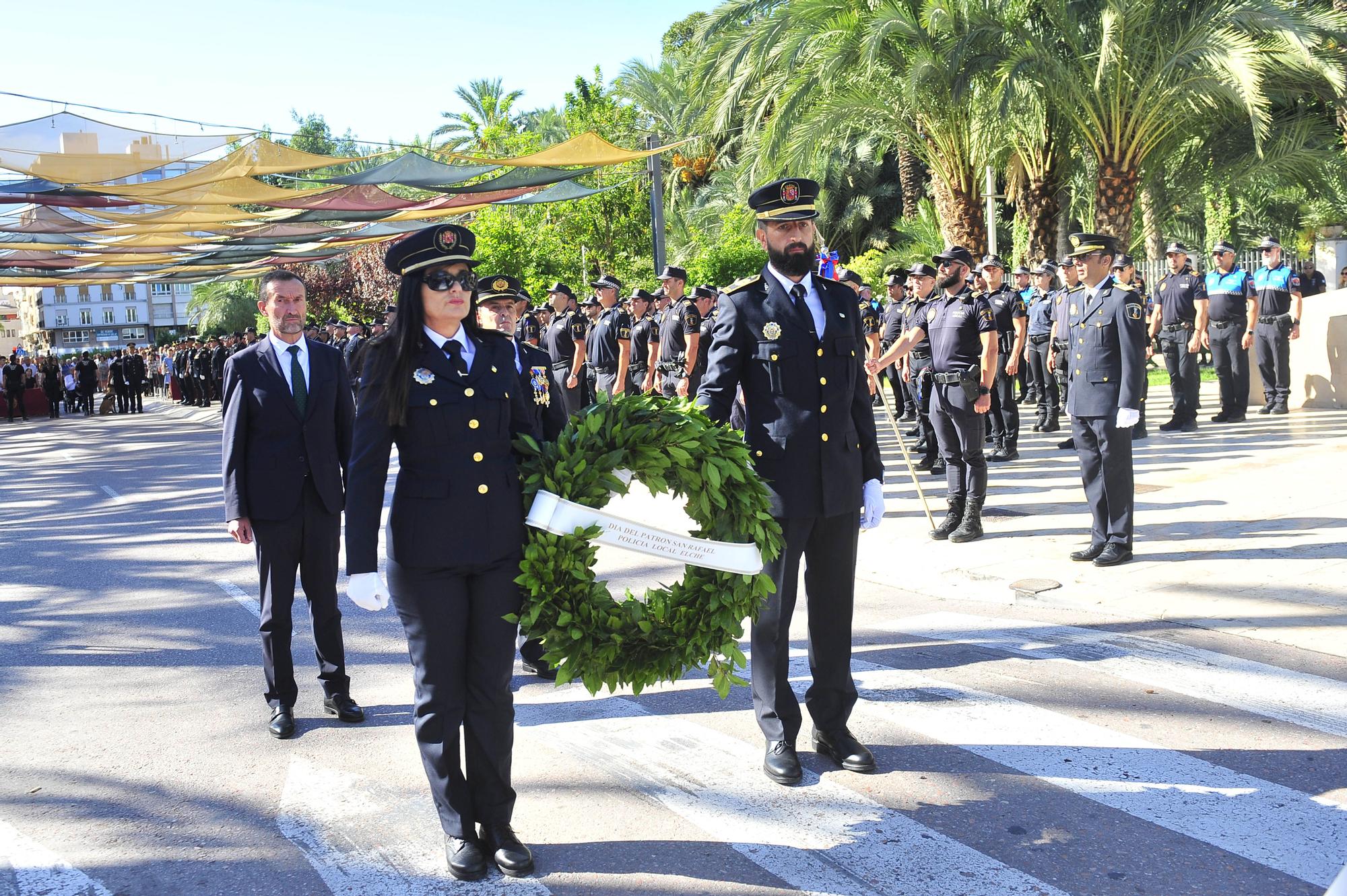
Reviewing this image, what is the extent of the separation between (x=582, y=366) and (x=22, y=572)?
7.17 m

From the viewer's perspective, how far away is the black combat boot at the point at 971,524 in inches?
341

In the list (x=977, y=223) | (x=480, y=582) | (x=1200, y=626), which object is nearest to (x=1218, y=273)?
(x=977, y=223)

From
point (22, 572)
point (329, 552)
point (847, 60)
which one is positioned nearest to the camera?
point (329, 552)

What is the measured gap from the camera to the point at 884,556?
8.45m

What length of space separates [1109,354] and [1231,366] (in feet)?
25.6

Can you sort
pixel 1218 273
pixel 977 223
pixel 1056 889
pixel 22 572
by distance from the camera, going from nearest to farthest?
pixel 1056 889 < pixel 22 572 < pixel 1218 273 < pixel 977 223

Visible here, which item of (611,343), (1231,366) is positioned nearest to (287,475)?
(611,343)

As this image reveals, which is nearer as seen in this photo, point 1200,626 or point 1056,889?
point 1056,889

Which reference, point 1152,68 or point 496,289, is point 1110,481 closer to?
point 496,289

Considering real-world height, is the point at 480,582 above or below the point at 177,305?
below

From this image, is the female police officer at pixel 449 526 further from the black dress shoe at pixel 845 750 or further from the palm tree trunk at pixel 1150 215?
the palm tree trunk at pixel 1150 215

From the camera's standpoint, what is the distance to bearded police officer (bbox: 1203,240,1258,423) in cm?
1395

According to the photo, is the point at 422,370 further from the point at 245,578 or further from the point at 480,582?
the point at 245,578

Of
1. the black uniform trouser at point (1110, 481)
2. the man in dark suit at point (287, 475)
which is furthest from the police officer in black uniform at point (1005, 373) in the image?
the man in dark suit at point (287, 475)
